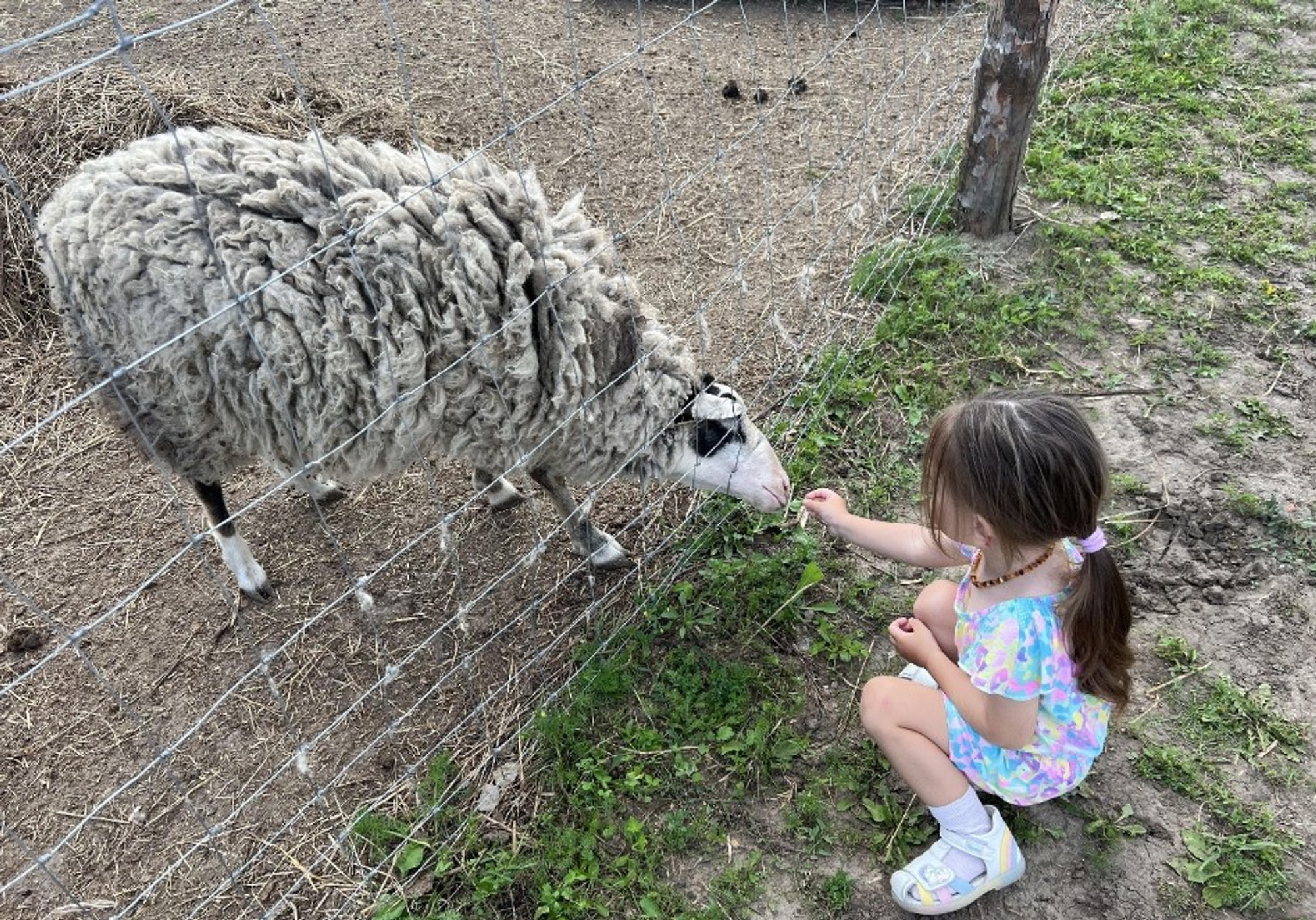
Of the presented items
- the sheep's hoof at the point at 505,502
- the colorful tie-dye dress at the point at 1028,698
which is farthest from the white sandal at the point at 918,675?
the sheep's hoof at the point at 505,502

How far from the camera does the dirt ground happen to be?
2631mm

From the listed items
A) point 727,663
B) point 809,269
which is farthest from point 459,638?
point 809,269

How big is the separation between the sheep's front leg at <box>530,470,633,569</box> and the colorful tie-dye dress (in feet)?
4.37

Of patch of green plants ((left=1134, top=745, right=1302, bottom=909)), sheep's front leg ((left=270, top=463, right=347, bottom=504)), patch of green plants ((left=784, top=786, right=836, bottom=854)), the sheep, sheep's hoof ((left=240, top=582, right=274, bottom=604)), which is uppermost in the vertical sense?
the sheep

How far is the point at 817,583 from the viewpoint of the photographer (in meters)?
3.22

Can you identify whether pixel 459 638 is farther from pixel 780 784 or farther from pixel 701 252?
pixel 701 252

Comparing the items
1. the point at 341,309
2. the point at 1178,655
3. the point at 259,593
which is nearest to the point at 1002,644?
the point at 1178,655

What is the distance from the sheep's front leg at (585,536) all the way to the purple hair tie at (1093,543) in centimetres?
171

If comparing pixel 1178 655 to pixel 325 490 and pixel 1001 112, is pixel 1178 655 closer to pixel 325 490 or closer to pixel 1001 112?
pixel 1001 112

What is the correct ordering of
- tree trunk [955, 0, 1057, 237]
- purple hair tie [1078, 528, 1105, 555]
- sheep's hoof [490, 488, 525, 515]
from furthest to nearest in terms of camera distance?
1. tree trunk [955, 0, 1057, 237]
2. sheep's hoof [490, 488, 525, 515]
3. purple hair tie [1078, 528, 1105, 555]

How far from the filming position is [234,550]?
3.35 m

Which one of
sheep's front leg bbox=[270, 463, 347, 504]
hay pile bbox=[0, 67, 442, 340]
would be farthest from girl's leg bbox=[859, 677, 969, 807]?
hay pile bbox=[0, 67, 442, 340]

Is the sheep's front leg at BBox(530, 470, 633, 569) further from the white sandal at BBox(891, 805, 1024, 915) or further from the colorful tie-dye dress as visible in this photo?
the white sandal at BBox(891, 805, 1024, 915)

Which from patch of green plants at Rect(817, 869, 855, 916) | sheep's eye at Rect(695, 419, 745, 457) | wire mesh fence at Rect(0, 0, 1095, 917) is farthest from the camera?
sheep's eye at Rect(695, 419, 745, 457)
